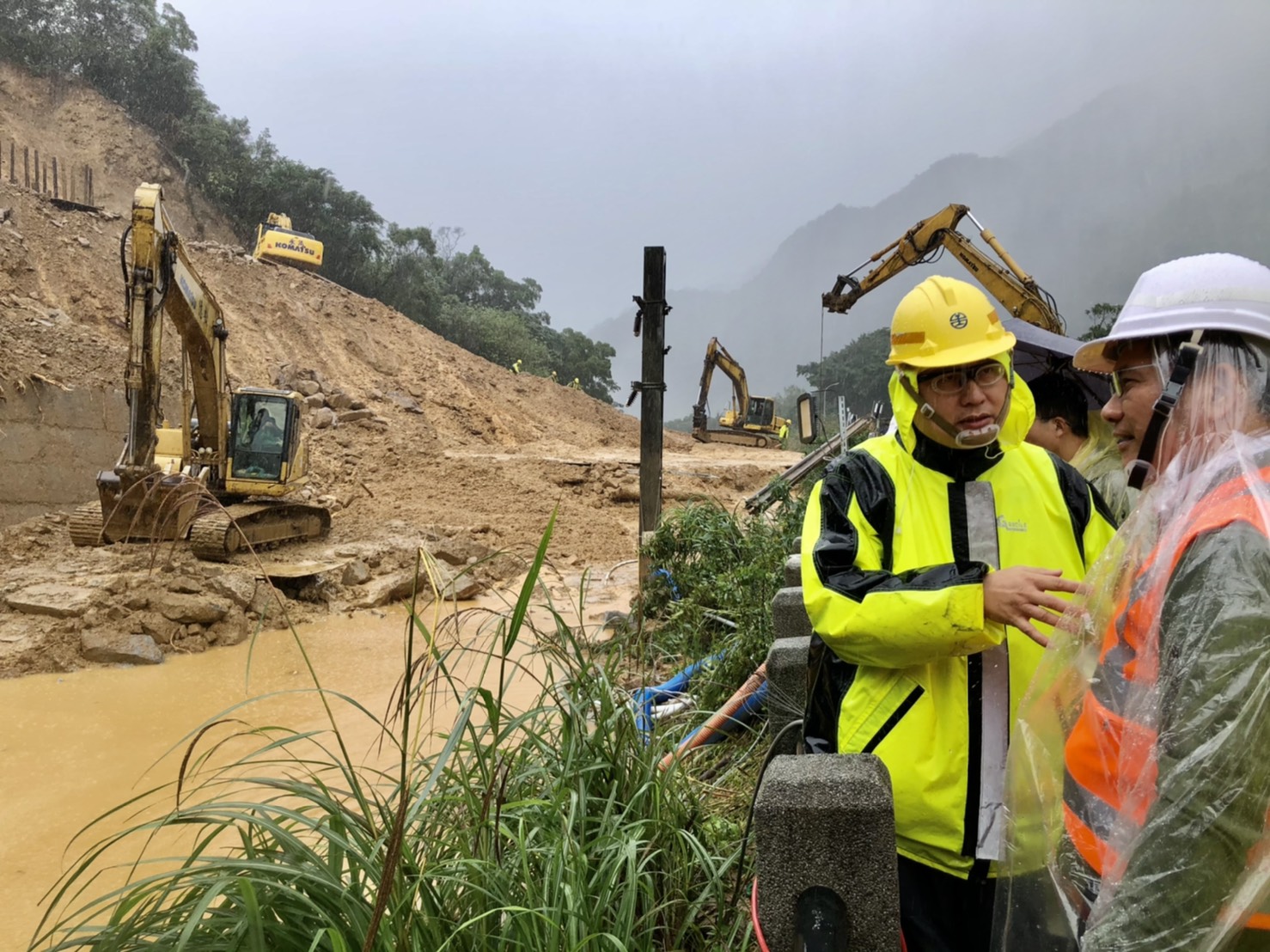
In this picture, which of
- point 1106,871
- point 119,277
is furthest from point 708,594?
point 119,277

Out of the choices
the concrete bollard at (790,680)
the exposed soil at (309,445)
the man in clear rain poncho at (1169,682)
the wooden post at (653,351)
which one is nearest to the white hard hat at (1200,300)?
the man in clear rain poncho at (1169,682)

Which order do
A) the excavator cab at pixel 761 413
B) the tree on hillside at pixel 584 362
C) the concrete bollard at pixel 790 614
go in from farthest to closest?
the tree on hillside at pixel 584 362 < the excavator cab at pixel 761 413 < the concrete bollard at pixel 790 614

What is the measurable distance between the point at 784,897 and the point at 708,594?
13.2 feet

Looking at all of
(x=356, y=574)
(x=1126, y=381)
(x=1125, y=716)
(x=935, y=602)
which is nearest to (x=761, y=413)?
(x=356, y=574)

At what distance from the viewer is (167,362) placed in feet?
62.0

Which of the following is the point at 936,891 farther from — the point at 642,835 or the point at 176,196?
the point at 176,196

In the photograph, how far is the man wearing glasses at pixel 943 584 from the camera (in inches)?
57.4

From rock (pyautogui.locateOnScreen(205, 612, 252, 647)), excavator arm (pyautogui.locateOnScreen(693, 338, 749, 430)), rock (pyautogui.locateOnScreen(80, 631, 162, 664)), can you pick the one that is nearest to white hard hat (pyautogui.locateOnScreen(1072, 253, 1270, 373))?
rock (pyautogui.locateOnScreen(80, 631, 162, 664))

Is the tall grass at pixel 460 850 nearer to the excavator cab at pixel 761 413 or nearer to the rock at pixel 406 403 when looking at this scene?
the rock at pixel 406 403

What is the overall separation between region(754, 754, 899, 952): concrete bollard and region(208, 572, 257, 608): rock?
816 cm

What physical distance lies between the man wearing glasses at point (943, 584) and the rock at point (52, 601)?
814 cm

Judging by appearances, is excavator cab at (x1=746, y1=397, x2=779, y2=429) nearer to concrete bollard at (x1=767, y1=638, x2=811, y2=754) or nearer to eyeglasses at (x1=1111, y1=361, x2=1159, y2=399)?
concrete bollard at (x1=767, y1=638, x2=811, y2=754)

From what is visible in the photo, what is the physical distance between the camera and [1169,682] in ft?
2.92

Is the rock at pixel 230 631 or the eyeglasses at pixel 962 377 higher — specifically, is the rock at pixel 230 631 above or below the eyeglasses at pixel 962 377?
below
